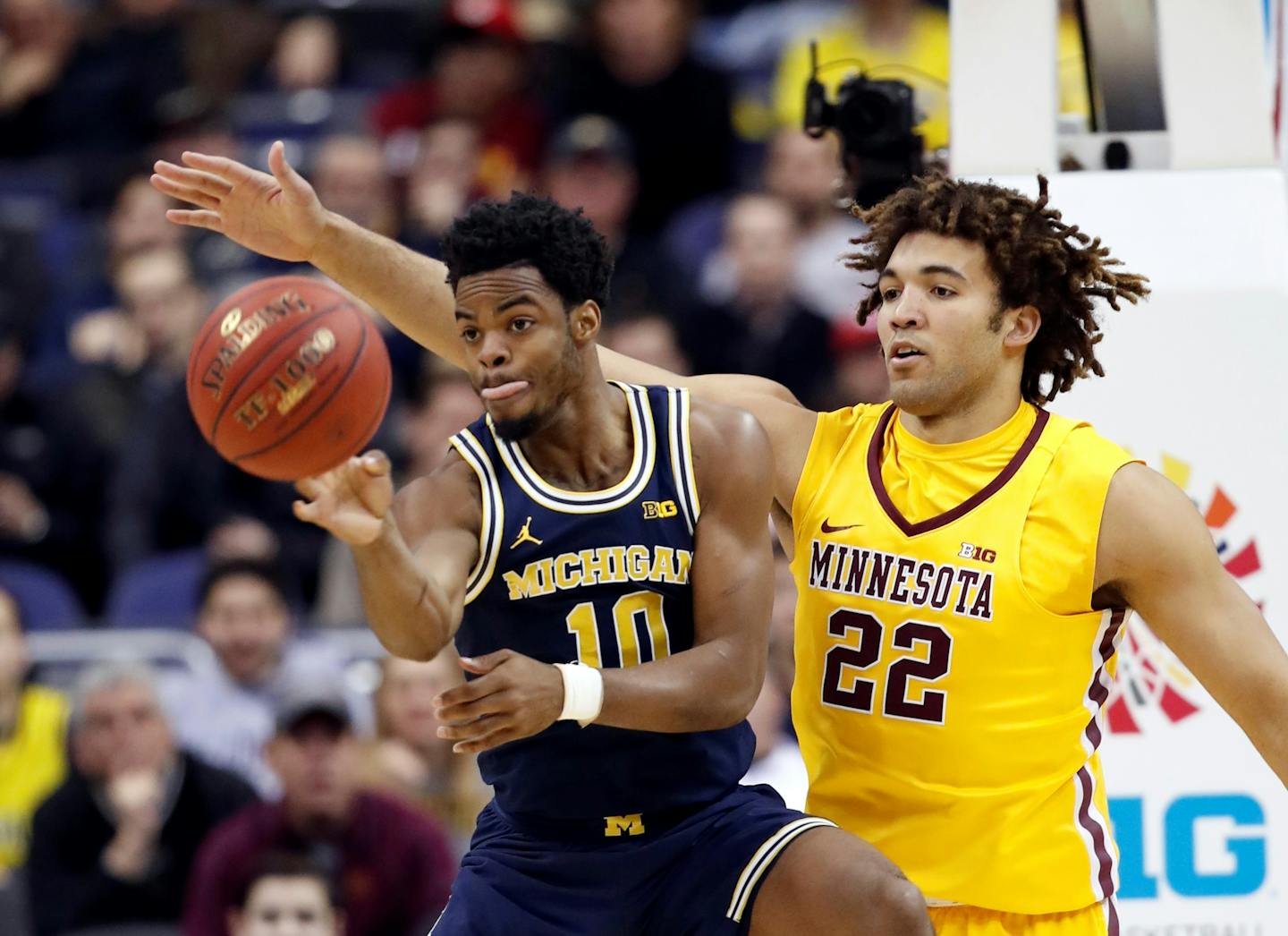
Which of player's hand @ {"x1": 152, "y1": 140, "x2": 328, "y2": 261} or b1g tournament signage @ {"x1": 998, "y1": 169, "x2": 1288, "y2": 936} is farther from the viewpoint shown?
b1g tournament signage @ {"x1": 998, "y1": 169, "x2": 1288, "y2": 936}

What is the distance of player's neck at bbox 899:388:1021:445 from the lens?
428 cm

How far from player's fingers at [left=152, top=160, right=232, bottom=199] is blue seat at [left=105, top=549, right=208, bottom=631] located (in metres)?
4.00

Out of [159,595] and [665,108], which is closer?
[159,595]

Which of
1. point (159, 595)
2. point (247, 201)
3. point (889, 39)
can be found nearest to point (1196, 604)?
point (247, 201)

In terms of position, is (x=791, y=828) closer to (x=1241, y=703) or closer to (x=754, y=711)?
(x=1241, y=703)

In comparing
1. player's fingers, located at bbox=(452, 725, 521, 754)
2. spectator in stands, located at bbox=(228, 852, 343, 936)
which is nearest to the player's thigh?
player's fingers, located at bbox=(452, 725, 521, 754)

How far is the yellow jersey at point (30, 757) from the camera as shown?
7566mm

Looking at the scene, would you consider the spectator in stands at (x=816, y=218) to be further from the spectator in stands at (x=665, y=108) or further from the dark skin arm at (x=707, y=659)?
the dark skin arm at (x=707, y=659)

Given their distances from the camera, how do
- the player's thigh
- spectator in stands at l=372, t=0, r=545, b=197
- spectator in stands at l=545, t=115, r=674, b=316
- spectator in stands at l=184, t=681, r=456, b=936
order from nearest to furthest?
the player's thigh
spectator in stands at l=184, t=681, r=456, b=936
spectator in stands at l=545, t=115, r=674, b=316
spectator in stands at l=372, t=0, r=545, b=197

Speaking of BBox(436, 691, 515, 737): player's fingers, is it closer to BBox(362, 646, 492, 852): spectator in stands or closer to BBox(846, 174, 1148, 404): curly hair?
BBox(846, 174, 1148, 404): curly hair

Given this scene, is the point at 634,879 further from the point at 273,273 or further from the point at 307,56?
the point at 307,56

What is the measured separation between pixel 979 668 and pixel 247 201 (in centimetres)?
195

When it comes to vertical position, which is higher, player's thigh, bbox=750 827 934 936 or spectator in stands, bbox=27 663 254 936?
player's thigh, bbox=750 827 934 936

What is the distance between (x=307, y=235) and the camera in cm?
455
